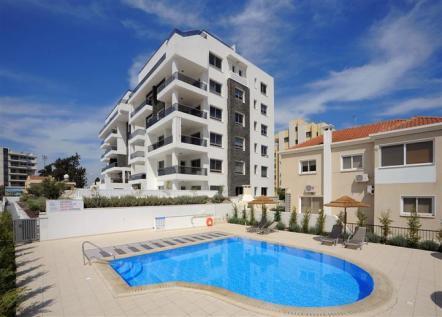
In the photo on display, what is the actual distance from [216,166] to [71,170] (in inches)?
2340

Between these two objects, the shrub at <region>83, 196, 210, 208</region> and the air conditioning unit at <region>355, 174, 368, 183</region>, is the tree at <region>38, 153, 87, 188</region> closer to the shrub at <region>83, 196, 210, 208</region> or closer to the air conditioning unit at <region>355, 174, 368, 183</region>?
the shrub at <region>83, 196, 210, 208</region>

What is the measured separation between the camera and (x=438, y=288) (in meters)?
8.04

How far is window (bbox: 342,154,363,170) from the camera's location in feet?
60.8

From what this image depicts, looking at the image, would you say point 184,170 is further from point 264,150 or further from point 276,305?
point 276,305

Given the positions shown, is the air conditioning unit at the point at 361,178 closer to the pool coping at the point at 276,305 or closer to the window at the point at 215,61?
the pool coping at the point at 276,305

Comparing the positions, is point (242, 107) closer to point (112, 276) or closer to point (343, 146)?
point (343, 146)

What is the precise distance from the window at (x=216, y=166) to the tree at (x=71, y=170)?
186 ft

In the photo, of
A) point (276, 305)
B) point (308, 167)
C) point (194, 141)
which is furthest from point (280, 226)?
point (194, 141)

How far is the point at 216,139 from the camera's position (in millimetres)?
30250

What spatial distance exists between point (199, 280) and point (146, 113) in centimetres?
2983

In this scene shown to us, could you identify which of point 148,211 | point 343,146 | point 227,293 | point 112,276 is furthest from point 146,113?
point 227,293

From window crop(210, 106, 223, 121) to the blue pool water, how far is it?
18.6 metres

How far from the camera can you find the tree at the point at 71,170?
7018 centimetres

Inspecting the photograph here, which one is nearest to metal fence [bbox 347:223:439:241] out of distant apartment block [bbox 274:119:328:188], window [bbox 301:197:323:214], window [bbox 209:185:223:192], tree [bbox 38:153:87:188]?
window [bbox 301:197:323:214]
